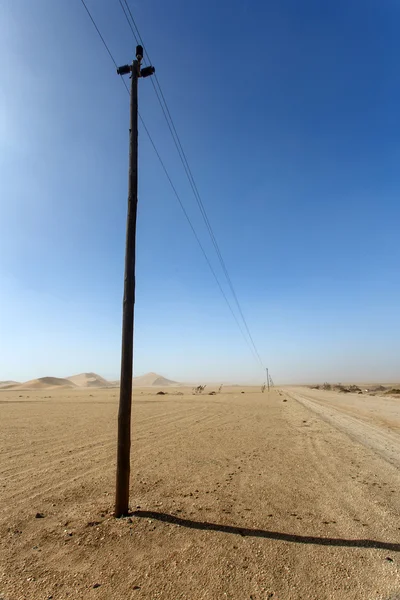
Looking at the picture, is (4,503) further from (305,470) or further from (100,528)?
(305,470)

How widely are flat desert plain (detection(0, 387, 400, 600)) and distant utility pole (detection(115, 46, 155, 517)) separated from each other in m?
0.71

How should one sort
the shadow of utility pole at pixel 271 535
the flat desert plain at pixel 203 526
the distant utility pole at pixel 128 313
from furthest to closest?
the distant utility pole at pixel 128 313 < the shadow of utility pole at pixel 271 535 < the flat desert plain at pixel 203 526

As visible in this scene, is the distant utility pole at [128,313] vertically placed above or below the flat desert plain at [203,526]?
above

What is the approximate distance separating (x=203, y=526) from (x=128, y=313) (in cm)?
390

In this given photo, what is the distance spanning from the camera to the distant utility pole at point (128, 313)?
5.89 metres

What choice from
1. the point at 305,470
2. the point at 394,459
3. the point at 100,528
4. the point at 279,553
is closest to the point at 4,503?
the point at 100,528

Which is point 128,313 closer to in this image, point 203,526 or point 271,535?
point 203,526

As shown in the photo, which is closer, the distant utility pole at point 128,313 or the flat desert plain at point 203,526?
the flat desert plain at point 203,526

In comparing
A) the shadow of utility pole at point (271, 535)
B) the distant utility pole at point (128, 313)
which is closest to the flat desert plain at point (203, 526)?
the shadow of utility pole at point (271, 535)

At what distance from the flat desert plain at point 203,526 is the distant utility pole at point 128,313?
711 mm

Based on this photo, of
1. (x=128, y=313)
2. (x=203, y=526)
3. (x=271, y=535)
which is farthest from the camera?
(x=128, y=313)

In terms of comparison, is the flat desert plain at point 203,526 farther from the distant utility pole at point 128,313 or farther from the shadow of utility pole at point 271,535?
the distant utility pole at point 128,313

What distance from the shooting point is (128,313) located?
6348 mm

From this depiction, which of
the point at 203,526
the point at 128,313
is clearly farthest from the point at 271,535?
the point at 128,313
